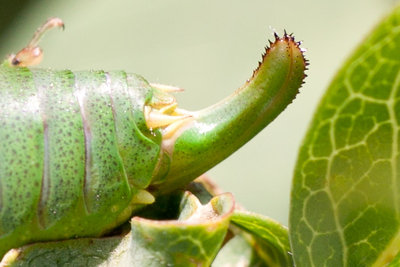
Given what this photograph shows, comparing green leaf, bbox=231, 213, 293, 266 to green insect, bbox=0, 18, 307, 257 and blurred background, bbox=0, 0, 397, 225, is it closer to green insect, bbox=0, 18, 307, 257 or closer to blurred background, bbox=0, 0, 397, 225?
green insect, bbox=0, 18, 307, 257

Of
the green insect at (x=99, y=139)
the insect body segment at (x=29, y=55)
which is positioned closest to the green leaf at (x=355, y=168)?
the green insect at (x=99, y=139)

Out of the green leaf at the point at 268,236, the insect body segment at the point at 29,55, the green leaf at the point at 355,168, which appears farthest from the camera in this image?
the insect body segment at the point at 29,55

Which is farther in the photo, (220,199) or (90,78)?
(90,78)

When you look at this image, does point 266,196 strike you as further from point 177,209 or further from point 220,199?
point 220,199

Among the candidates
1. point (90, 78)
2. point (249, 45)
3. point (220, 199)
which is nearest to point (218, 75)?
point (249, 45)

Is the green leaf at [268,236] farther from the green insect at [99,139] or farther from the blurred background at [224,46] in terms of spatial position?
the blurred background at [224,46]

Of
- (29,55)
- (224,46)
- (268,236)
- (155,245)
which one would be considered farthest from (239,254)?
(224,46)

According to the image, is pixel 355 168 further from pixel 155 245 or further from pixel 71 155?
pixel 71 155
